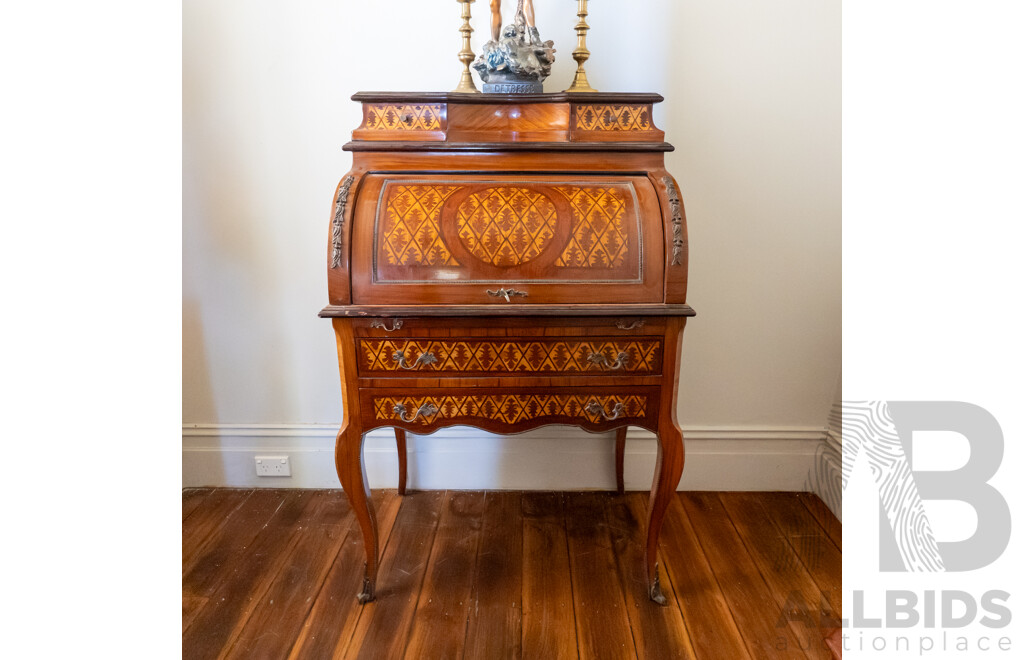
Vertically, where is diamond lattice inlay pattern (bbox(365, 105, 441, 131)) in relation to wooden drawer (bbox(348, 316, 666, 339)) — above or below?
above

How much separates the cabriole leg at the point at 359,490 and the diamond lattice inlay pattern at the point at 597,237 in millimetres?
753

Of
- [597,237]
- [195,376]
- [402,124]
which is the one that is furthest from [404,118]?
[195,376]

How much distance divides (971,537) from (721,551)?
1312 mm

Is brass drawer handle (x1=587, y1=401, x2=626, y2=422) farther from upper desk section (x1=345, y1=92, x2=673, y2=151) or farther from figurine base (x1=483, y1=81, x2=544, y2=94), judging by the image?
figurine base (x1=483, y1=81, x2=544, y2=94)

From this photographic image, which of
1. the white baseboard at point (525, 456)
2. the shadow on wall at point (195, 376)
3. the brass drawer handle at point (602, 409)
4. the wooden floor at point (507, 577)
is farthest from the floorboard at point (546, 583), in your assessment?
the shadow on wall at point (195, 376)

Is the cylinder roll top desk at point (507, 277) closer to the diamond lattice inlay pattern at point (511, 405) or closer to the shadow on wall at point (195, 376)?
the diamond lattice inlay pattern at point (511, 405)

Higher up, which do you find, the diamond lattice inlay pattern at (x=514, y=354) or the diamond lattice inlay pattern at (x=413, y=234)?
the diamond lattice inlay pattern at (x=413, y=234)

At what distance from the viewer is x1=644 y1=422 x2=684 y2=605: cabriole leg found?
181 cm

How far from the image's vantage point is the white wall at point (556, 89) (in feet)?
7.49

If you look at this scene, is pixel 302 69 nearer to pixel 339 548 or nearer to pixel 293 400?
pixel 293 400

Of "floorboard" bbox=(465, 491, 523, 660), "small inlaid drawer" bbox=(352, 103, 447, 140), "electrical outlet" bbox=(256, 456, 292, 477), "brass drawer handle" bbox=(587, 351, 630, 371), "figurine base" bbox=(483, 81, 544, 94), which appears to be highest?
"figurine base" bbox=(483, 81, 544, 94)

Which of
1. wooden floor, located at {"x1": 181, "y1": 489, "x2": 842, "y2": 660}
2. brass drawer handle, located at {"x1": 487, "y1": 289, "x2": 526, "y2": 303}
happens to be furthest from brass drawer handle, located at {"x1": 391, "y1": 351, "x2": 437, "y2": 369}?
wooden floor, located at {"x1": 181, "y1": 489, "x2": 842, "y2": 660}

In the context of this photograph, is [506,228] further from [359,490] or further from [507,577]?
[507,577]

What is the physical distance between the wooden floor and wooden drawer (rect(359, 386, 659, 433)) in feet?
1.77
